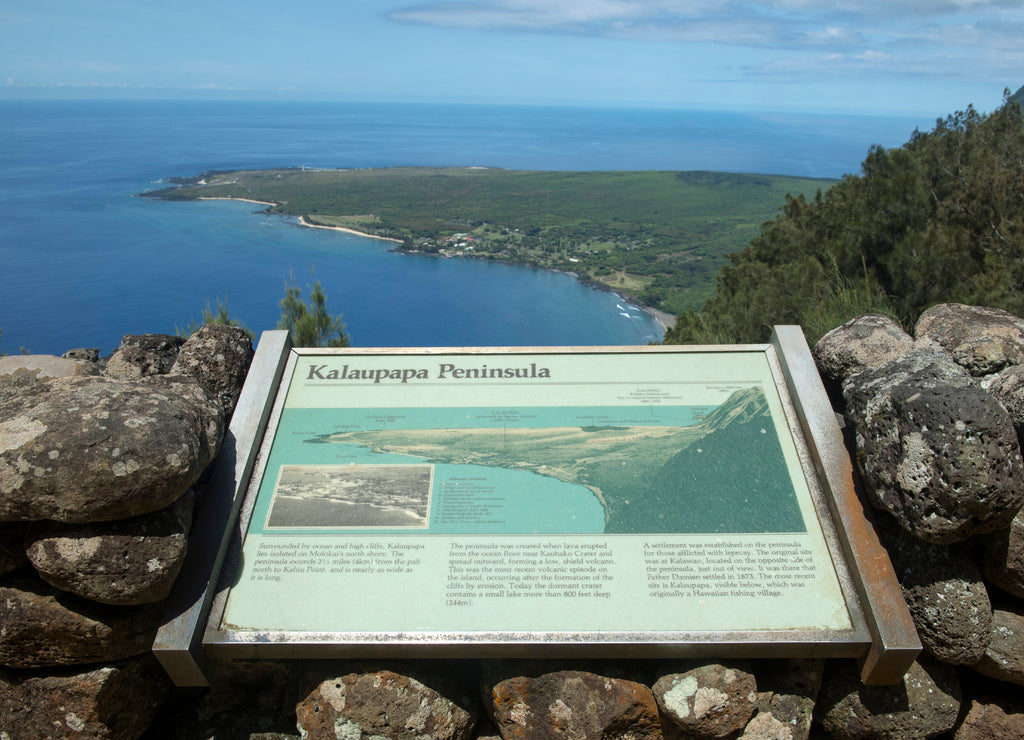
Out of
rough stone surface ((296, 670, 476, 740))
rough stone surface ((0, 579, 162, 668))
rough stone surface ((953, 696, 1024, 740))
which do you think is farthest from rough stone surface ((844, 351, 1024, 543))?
rough stone surface ((0, 579, 162, 668))

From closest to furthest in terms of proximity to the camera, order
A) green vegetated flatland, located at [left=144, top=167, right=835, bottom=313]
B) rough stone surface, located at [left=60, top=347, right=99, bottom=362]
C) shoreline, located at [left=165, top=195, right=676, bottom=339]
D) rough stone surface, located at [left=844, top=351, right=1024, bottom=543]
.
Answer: rough stone surface, located at [left=844, top=351, right=1024, bottom=543] → rough stone surface, located at [left=60, top=347, right=99, bottom=362] → shoreline, located at [left=165, top=195, right=676, bottom=339] → green vegetated flatland, located at [left=144, top=167, right=835, bottom=313]

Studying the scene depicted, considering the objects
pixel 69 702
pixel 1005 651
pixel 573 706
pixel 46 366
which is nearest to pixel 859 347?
pixel 1005 651

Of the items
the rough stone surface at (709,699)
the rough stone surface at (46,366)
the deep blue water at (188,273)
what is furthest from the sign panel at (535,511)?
the deep blue water at (188,273)

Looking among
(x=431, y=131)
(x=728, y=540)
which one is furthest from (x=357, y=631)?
(x=431, y=131)

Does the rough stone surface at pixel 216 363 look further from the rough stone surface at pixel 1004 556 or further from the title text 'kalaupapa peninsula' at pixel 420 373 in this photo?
the rough stone surface at pixel 1004 556

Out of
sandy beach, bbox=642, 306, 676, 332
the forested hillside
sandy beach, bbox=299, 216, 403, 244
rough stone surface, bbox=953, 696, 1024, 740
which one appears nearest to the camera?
rough stone surface, bbox=953, 696, 1024, 740

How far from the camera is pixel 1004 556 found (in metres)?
2.42

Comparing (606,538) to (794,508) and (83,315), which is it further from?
(83,315)

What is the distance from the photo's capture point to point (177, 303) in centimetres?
1334

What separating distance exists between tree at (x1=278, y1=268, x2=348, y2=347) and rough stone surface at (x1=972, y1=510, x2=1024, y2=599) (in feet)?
18.5

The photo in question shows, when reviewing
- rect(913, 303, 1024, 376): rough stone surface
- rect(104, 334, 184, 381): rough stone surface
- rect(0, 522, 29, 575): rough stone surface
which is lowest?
rect(0, 522, 29, 575): rough stone surface

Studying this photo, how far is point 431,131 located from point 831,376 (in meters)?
89.1

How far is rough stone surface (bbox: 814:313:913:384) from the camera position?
3.20 meters

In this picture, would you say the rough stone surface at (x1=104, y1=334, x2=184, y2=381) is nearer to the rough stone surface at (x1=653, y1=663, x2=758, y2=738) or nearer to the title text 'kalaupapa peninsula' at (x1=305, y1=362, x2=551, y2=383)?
the title text 'kalaupapa peninsula' at (x1=305, y1=362, x2=551, y2=383)
